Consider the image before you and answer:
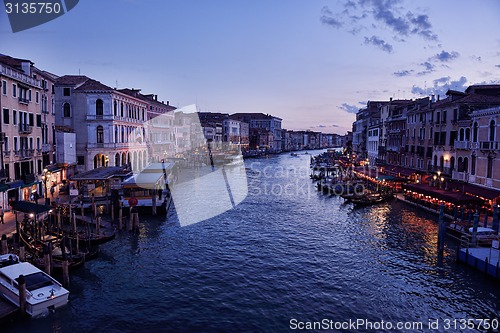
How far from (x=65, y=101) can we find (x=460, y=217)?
44.4 m

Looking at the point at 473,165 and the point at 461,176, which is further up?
the point at 473,165

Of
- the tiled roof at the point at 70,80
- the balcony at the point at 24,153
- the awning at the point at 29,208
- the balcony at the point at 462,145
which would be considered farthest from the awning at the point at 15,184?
the balcony at the point at 462,145

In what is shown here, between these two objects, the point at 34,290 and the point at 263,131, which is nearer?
the point at 34,290

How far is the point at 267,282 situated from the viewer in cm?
1897

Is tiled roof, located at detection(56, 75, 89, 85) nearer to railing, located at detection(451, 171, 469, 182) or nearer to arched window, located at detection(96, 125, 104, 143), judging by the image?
arched window, located at detection(96, 125, 104, 143)

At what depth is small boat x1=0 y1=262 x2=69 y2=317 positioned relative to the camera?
14.7m

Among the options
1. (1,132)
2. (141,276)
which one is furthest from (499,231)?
(1,132)

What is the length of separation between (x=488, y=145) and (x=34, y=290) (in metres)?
32.0

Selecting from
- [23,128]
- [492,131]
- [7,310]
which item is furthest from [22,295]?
[492,131]

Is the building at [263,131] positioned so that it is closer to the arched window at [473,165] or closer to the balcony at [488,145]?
the arched window at [473,165]

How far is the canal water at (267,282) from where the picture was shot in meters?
15.4

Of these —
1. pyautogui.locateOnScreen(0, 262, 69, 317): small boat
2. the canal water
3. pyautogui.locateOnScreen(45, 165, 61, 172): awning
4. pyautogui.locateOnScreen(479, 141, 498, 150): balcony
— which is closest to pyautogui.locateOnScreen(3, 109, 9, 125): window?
pyautogui.locateOnScreen(45, 165, 61, 172): awning

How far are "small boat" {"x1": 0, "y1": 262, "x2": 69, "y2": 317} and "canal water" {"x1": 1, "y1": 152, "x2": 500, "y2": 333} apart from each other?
54 centimetres

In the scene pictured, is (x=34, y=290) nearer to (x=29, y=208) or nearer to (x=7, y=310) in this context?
(x=7, y=310)
